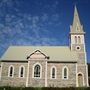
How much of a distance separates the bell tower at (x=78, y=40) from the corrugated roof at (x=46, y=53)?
4.44 ft

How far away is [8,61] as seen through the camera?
41500mm

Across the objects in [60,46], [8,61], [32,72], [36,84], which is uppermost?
[60,46]

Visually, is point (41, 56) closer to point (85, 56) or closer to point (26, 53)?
point (26, 53)

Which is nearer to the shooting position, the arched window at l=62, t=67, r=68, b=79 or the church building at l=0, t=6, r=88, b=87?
the church building at l=0, t=6, r=88, b=87

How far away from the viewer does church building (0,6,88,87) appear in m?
39.3

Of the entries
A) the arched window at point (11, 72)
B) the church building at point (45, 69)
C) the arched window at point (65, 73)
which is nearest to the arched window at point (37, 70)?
the church building at point (45, 69)

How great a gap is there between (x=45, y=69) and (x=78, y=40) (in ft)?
38.5

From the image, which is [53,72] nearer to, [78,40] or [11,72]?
[11,72]

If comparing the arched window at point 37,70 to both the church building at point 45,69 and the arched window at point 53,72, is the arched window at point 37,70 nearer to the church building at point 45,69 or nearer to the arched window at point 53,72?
the church building at point 45,69

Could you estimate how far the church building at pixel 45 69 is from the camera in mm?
39344

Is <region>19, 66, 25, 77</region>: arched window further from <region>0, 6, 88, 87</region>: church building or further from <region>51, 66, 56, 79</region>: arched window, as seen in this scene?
<region>51, 66, 56, 79</region>: arched window

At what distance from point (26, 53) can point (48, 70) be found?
24.8 ft

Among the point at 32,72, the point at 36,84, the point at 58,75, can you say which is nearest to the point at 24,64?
the point at 32,72

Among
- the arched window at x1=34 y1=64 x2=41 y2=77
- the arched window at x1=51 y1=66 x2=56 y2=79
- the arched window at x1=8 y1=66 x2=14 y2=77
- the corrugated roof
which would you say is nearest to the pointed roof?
the corrugated roof
